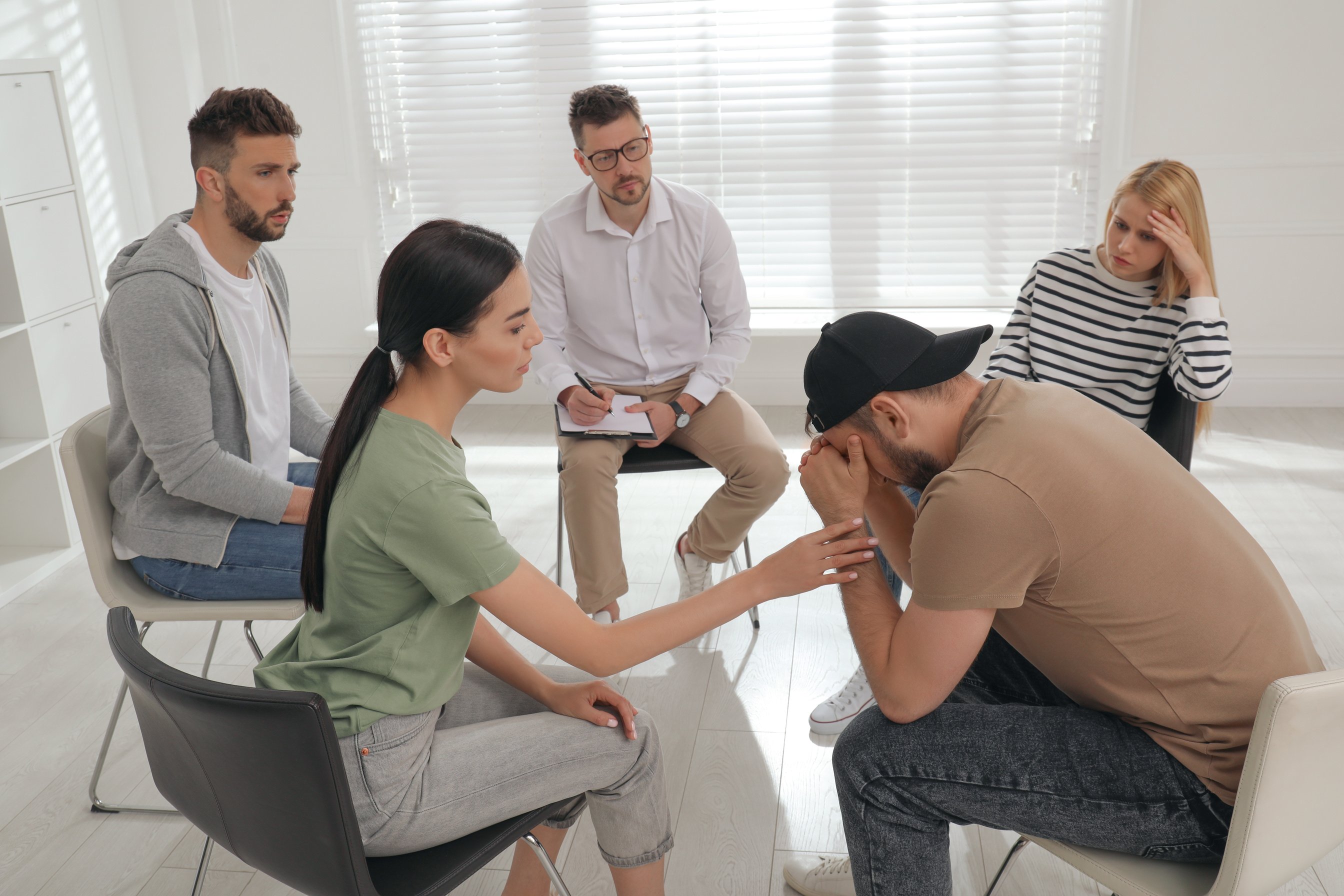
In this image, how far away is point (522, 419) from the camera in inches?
185

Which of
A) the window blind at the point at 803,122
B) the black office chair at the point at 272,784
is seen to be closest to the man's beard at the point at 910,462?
the black office chair at the point at 272,784

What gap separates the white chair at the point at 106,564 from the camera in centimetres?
197

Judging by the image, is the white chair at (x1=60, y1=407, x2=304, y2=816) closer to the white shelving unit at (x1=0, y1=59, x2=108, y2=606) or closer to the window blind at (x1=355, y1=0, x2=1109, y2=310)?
the white shelving unit at (x1=0, y1=59, x2=108, y2=606)

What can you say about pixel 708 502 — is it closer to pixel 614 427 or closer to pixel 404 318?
pixel 614 427

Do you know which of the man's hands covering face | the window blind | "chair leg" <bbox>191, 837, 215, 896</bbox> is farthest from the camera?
the window blind

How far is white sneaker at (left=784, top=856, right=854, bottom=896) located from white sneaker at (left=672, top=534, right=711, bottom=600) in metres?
1.01

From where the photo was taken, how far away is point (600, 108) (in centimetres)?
279

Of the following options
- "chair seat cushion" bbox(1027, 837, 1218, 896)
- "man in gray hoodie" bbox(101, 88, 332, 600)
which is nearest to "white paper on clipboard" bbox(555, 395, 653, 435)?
"man in gray hoodie" bbox(101, 88, 332, 600)

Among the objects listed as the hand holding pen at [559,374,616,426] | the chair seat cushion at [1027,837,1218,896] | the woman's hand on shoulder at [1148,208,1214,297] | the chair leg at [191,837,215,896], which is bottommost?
the chair leg at [191,837,215,896]

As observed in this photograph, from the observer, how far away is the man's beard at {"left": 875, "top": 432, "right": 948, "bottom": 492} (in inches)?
59.5

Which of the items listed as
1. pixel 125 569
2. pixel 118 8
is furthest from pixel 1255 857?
pixel 118 8

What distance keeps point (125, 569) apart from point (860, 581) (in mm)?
1434

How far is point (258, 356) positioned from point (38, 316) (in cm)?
146

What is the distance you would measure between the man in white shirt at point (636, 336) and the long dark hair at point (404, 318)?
4.10 ft
